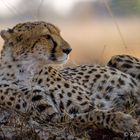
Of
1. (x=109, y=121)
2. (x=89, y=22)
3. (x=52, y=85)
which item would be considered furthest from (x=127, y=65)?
(x=89, y=22)

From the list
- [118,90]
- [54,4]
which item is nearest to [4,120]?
[118,90]

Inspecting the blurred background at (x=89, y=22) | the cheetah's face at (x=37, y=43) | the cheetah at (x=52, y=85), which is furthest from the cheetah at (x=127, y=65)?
the blurred background at (x=89, y=22)

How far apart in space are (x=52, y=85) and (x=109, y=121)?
74 centimetres

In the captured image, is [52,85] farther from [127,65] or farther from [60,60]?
[127,65]

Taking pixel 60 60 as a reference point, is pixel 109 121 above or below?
below

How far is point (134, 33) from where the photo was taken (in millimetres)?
11008

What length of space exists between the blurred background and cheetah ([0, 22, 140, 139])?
201 cm

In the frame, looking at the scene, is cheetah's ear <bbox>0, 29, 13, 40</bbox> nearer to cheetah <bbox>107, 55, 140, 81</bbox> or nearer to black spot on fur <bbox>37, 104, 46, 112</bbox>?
black spot on fur <bbox>37, 104, 46, 112</bbox>

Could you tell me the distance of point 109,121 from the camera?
648 centimetres

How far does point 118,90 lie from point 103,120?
809 millimetres

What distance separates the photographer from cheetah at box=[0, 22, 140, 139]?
22.3 feet

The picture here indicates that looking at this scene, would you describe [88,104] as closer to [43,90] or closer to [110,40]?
[43,90]

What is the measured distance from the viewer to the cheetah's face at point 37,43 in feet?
23.0

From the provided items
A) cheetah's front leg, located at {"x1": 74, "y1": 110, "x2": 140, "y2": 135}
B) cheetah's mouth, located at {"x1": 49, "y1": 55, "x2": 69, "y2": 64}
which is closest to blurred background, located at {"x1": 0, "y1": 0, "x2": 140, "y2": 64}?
cheetah's mouth, located at {"x1": 49, "y1": 55, "x2": 69, "y2": 64}
